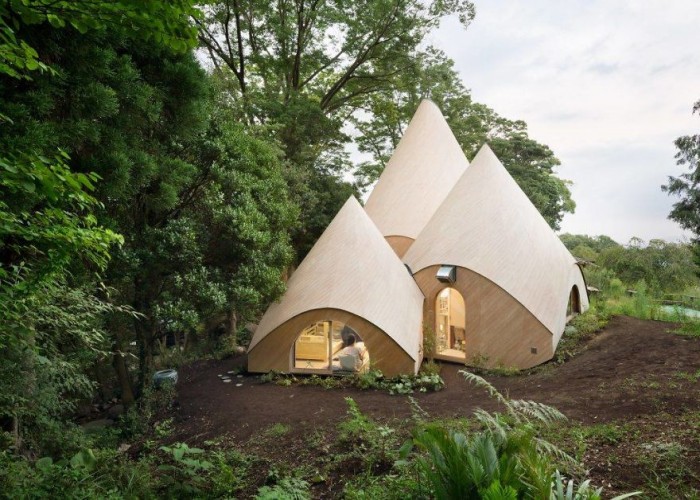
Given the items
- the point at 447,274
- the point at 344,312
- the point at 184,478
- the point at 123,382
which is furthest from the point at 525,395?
the point at 123,382

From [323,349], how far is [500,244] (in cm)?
597

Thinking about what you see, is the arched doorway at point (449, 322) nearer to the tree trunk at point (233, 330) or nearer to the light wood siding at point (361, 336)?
the light wood siding at point (361, 336)

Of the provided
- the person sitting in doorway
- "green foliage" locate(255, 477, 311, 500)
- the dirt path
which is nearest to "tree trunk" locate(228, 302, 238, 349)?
the dirt path

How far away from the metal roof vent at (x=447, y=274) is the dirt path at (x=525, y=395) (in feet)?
8.40

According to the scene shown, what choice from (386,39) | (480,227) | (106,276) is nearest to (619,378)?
(480,227)

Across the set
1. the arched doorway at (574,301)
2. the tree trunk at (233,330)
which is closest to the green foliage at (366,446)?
the tree trunk at (233,330)

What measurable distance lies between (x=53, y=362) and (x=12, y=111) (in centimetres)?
307

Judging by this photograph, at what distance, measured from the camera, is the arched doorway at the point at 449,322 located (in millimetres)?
12578

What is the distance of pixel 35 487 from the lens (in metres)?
3.85

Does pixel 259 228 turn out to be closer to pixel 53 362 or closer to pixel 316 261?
pixel 316 261

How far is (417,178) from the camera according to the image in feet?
52.5

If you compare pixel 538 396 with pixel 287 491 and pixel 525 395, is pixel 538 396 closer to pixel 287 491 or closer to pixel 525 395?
pixel 525 395

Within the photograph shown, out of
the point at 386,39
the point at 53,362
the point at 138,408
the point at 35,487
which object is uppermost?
the point at 386,39

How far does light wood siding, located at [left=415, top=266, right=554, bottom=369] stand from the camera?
11016 millimetres
